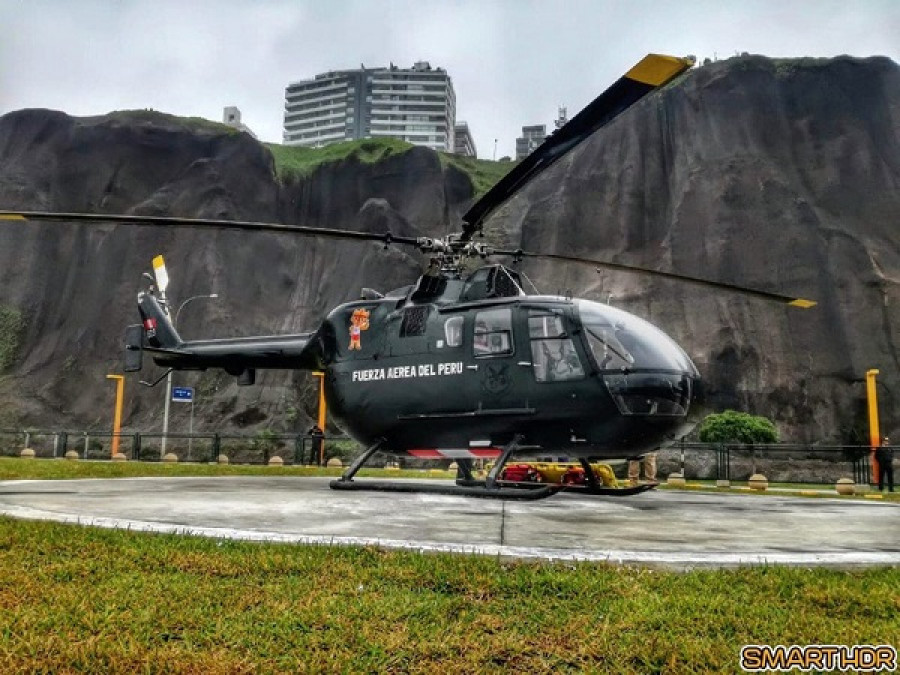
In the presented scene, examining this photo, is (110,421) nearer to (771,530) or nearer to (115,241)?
(115,241)

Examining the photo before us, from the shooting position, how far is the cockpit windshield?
304 inches

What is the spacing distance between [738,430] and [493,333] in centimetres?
2644

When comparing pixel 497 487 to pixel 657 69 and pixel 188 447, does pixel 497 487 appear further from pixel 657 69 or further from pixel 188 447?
pixel 188 447

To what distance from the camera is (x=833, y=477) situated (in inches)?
1048

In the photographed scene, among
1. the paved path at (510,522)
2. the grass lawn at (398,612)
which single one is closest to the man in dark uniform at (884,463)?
the paved path at (510,522)

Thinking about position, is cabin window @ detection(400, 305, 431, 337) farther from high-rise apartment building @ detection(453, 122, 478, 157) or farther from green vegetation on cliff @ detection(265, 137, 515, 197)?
high-rise apartment building @ detection(453, 122, 478, 157)

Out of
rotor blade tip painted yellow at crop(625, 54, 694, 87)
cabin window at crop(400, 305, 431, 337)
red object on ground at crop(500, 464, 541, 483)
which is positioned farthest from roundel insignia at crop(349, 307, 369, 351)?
rotor blade tip painted yellow at crop(625, 54, 694, 87)

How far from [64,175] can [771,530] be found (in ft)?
178

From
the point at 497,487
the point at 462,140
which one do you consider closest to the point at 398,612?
the point at 497,487

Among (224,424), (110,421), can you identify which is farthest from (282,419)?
(110,421)

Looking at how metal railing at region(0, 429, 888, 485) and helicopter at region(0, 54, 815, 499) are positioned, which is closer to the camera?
helicopter at region(0, 54, 815, 499)

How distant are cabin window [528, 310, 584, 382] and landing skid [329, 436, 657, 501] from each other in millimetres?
904

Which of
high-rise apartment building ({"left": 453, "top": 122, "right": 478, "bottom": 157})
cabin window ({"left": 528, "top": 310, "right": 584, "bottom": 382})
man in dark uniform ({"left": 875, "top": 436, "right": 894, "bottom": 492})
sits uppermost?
high-rise apartment building ({"left": 453, "top": 122, "right": 478, "bottom": 157})

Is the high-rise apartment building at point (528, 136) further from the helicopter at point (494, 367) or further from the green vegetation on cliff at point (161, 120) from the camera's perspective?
the helicopter at point (494, 367)
